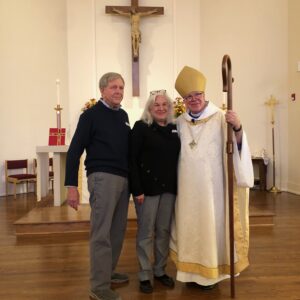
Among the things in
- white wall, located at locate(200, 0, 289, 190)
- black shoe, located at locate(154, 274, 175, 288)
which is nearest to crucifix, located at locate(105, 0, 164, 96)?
white wall, located at locate(200, 0, 289, 190)

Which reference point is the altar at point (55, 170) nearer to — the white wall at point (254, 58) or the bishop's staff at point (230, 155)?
the bishop's staff at point (230, 155)

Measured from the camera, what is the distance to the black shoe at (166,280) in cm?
284

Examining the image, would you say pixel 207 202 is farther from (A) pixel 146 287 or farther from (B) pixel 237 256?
(A) pixel 146 287

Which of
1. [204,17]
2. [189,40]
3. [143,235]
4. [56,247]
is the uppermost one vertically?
[204,17]

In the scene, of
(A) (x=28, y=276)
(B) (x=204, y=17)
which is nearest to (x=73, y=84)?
(B) (x=204, y=17)

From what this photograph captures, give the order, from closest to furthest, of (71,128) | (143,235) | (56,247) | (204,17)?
(143,235) < (56,247) < (71,128) < (204,17)

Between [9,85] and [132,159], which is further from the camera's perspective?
[9,85]

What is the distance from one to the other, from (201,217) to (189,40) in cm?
573

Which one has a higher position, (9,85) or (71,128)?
(9,85)

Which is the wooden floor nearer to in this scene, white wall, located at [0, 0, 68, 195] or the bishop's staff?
the bishop's staff

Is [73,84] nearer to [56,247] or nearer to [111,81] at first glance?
[56,247]

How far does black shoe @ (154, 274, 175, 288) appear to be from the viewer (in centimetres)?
284

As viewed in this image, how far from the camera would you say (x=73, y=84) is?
7.58 meters

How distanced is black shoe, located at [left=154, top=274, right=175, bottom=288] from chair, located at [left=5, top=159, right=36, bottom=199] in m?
4.97
